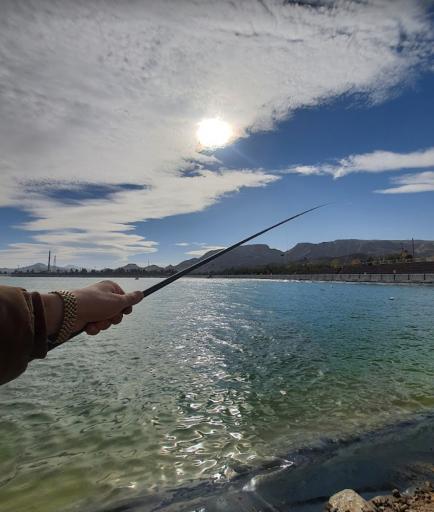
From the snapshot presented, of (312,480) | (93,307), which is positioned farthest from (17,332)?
(312,480)

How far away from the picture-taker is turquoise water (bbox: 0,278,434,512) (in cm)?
663

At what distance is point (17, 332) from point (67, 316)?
0.43m

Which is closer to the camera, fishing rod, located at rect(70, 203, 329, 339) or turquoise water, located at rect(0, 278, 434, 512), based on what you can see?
fishing rod, located at rect(70, 203, 329, 339)

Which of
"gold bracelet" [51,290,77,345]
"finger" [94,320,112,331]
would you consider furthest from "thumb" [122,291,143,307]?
"gold bracelet" [51,290,77,345]

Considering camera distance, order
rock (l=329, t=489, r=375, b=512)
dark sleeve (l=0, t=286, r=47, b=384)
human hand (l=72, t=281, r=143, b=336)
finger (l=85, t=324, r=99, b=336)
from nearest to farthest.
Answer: dark sleeve (l=0, t=286, r=47, b=384), human hand (l=72, t=281, r=143, b=336), finger (l=85, t=324, r=99, b=336), rock (l=329, t=489, r=375, b=512)

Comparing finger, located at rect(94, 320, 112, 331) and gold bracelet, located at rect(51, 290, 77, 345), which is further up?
gold bracelet, located at rect(51, 290, 77, 345)

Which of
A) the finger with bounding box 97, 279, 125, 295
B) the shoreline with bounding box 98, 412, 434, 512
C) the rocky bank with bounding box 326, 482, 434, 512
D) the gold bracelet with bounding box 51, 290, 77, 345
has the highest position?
the finger with bounding box 97, 279, 125, 295

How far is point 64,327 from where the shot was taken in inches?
79.8

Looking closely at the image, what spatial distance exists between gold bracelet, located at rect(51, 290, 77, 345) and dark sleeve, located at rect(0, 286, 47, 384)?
0.22m

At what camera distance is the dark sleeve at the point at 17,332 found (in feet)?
5.15

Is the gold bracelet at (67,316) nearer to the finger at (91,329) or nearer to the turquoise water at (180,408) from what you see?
the finger at (91,329)

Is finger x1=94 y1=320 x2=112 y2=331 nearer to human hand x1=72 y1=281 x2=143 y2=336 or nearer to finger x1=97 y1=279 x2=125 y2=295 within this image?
human hand x1=72 y1=281 x2=143 y2=336

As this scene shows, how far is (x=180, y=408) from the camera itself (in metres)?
10.2

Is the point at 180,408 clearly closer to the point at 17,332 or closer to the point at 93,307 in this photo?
the point at 93,307
